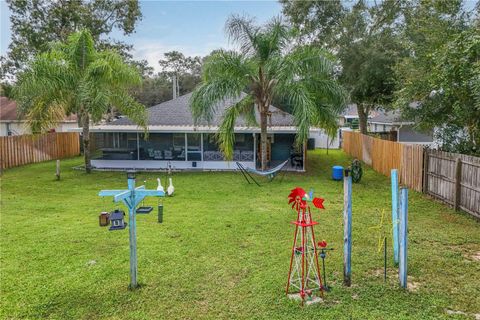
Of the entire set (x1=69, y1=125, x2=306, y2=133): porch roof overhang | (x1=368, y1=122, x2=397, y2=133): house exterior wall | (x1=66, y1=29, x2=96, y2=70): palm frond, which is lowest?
(x1=69, y1=125, x2=306, y2=133): porch roof overhang

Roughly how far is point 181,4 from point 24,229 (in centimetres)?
1256

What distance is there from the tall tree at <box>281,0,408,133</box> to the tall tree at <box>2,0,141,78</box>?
36.3ft

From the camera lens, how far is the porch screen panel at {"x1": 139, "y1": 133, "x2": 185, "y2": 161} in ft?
51.8

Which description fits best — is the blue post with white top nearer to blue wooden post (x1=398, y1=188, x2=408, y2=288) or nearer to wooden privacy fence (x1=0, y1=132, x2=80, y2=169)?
blue wooden post (x1=398, y1=188, x2=408, y2=288)

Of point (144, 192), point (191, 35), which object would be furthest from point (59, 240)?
point (191, 35)

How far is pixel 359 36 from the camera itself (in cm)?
1870

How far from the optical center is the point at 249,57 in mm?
12695

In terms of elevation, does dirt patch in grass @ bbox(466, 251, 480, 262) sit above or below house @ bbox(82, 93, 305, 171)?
below

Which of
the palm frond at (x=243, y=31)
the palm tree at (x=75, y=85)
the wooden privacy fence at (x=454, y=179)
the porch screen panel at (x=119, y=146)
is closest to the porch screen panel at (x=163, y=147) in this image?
the porch screen panel at (x=119, y=146)

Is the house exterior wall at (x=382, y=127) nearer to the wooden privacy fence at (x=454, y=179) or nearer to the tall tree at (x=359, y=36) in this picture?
the tall tree at (x=359, y=36)

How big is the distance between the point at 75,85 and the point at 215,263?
10.6 m

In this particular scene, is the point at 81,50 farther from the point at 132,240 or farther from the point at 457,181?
the point at 457,181

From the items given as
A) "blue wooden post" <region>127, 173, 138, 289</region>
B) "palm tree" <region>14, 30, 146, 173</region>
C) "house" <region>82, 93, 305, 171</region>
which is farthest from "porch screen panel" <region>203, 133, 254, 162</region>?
"blue wooden post" <region>127, 173, 138, 289</region>

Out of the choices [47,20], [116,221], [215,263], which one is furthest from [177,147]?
[47,20]
